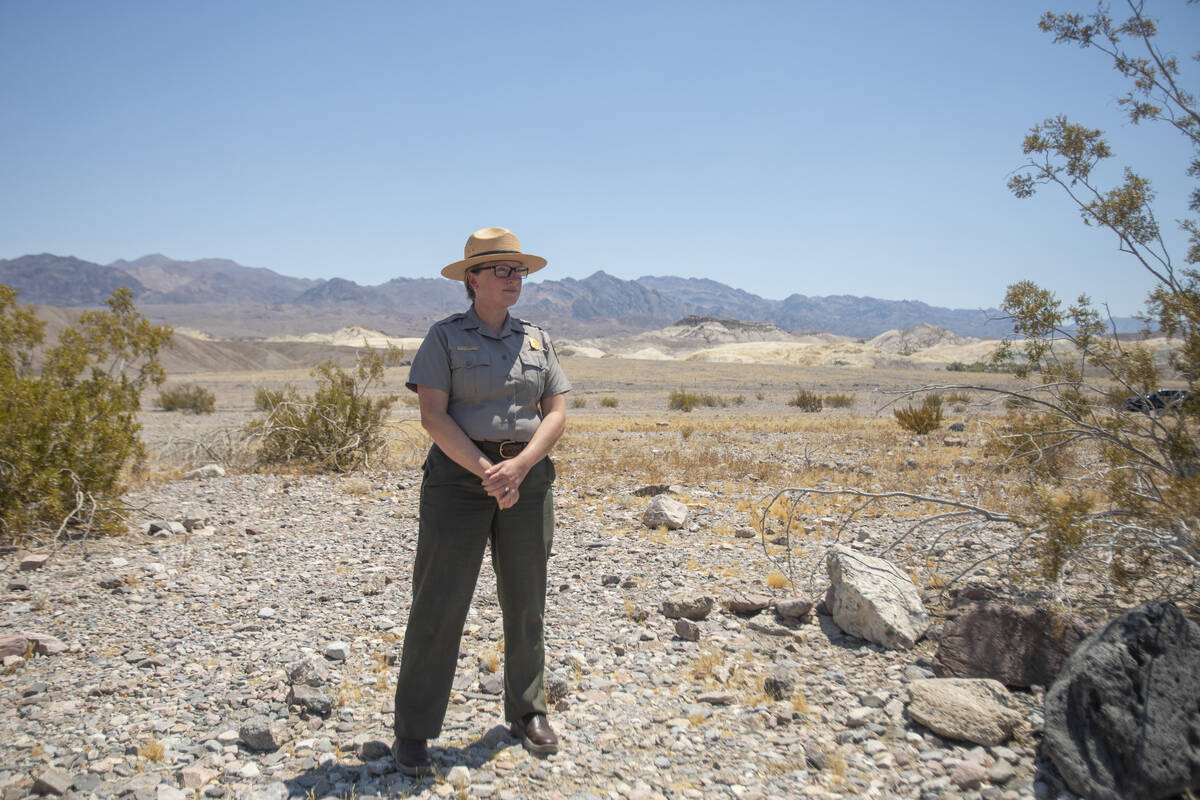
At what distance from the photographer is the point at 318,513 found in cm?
749

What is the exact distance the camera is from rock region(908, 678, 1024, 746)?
10.1 feet

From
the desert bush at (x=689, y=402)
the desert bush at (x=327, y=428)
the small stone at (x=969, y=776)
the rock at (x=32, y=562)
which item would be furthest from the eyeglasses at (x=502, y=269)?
the desert bush at (x=689, y=402)

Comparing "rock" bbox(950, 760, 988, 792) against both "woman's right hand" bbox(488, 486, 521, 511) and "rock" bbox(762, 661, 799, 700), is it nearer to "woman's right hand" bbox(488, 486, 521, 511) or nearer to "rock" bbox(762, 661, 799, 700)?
"rock" bbox(762, 661, 799, 700)

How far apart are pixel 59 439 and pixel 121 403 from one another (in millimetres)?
1008

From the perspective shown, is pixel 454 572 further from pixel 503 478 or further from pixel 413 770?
pixel 413 770

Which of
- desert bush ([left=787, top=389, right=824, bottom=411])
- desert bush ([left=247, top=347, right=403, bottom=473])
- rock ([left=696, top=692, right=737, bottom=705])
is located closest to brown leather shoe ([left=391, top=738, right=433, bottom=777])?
rock ([left=696, top=692, right=737, bottom=705])

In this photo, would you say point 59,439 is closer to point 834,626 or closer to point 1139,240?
point 834,626

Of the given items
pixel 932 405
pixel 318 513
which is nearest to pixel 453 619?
pixel 318 513

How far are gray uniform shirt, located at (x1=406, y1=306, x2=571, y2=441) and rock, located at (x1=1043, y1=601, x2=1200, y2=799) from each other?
2334mm

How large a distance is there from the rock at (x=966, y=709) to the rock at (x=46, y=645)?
446cm

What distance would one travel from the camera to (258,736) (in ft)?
10.3

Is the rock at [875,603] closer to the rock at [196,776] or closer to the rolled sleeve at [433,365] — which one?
the rolled sleeve at [433,365]

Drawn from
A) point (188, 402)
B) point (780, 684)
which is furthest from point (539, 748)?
point (188, 402)

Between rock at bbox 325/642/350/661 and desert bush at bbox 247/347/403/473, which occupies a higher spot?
desert bush at bbox 247/347/403/473
